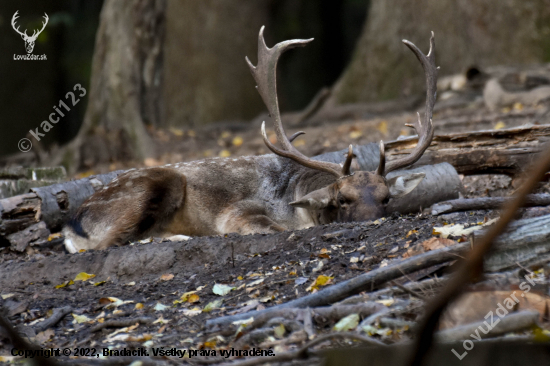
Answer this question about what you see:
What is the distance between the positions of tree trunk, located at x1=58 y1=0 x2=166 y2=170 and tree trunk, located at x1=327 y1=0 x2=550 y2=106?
204 inches

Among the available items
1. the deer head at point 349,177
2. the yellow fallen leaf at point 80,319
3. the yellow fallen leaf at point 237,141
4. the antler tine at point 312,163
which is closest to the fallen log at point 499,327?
the yellow fallen leaf at point 80,319

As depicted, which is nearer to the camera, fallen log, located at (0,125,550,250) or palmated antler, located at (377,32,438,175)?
palmated antler, located at (377,32,438,175)

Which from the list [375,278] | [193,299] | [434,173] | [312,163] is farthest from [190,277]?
[434,173]

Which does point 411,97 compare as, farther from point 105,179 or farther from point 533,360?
point 533,360

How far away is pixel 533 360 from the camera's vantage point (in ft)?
7.14

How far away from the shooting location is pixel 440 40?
13.8 metres

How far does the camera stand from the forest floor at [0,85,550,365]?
299cm

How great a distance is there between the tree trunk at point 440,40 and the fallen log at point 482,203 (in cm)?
932

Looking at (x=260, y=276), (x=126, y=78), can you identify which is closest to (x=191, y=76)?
(x=126, y=78)

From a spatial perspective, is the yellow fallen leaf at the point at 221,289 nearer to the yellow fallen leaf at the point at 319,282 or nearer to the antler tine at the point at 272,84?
the yellow fallen leaf at the point at 319,282

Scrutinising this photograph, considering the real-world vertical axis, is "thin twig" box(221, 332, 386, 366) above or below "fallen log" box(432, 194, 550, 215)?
below

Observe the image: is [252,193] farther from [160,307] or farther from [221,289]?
[160,307]

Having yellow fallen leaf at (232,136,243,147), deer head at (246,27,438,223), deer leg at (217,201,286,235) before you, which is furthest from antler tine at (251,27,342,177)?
yellow fallen leaf at (232,136,243,147)

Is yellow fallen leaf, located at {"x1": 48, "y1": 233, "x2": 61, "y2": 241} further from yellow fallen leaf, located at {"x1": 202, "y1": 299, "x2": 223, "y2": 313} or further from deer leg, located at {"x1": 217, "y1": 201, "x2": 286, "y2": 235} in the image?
yellow fallen leaf, located at {"x1": 202, "y1": 299, "x2": 223, "y2": 313}
